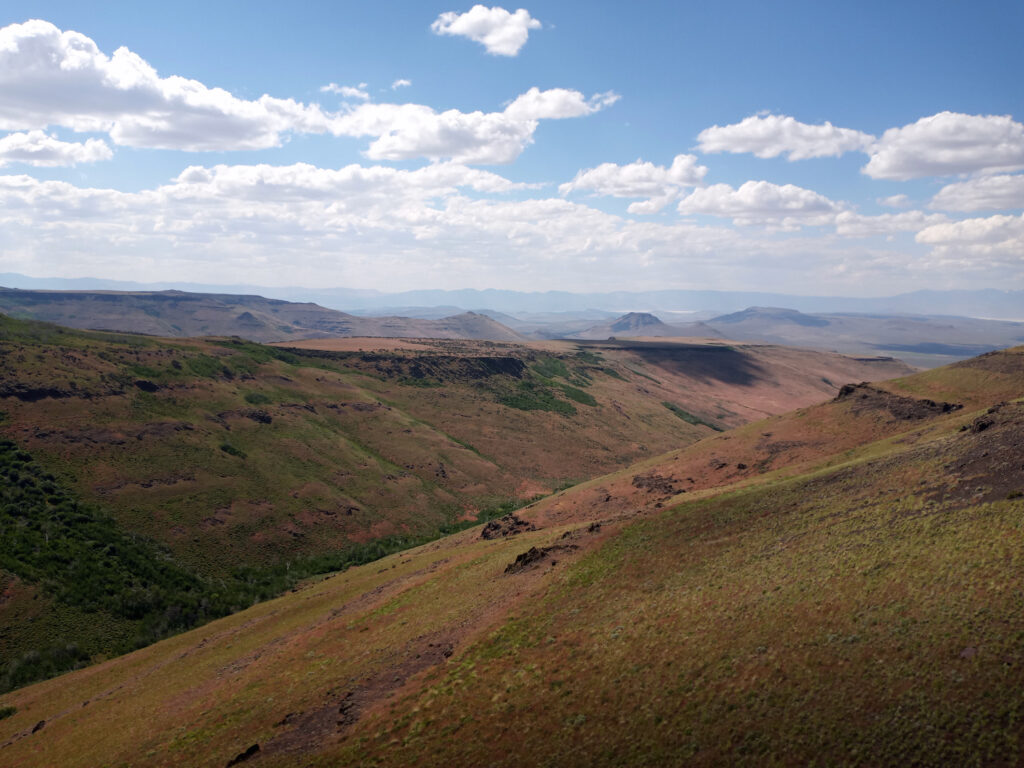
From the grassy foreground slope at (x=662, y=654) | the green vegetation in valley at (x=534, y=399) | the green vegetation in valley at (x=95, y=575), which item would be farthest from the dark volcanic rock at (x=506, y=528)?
the green vegetation in valley at (x=534, y=399)

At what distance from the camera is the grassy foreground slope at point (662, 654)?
18188mm

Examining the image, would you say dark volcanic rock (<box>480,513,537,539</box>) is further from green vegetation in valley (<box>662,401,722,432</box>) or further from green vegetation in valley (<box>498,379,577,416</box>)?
green vegetation in valley (<box>662,401,722,432</box>)

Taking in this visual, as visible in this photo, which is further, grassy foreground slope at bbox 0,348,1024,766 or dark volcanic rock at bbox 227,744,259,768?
dark volcanic rock at bbox 227,744,259,768

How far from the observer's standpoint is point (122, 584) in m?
51.6

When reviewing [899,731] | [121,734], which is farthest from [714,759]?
[121,734]

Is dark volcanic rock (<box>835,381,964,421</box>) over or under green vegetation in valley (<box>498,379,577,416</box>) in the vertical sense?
Result: over

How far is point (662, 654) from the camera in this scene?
2300 cm

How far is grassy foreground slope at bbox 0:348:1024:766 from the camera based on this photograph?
18.2 meters

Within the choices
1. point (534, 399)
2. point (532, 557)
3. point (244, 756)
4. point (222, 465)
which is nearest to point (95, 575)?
point (222, 465)

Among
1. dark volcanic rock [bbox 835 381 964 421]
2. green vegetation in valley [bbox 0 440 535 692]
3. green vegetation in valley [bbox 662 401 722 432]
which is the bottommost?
green vegetation in valley [bbox 0 440 535 692]

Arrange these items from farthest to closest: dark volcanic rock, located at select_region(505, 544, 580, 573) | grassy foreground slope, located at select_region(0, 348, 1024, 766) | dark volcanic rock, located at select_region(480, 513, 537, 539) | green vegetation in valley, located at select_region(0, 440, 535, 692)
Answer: dark volcanic rock, located at select_region(480, 513, 537, 539), green vegetation in valley, located at select_region(0, 440, 535, 692), dark volcanic rock, located at select_region(505, 544, 580, 573), grassy foreground slope, located at select_region(0, 348, 1024, 766)

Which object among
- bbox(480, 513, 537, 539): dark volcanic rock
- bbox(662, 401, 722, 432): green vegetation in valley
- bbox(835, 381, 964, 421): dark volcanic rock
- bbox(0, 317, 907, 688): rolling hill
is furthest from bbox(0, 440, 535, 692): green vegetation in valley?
bbox(662, 401, 722, 432): green vegetation in valley

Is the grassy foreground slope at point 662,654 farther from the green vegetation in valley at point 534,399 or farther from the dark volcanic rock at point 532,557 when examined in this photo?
the green vegetation in valley at point 534,399

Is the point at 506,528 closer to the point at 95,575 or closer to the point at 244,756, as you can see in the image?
the point at 244,756
